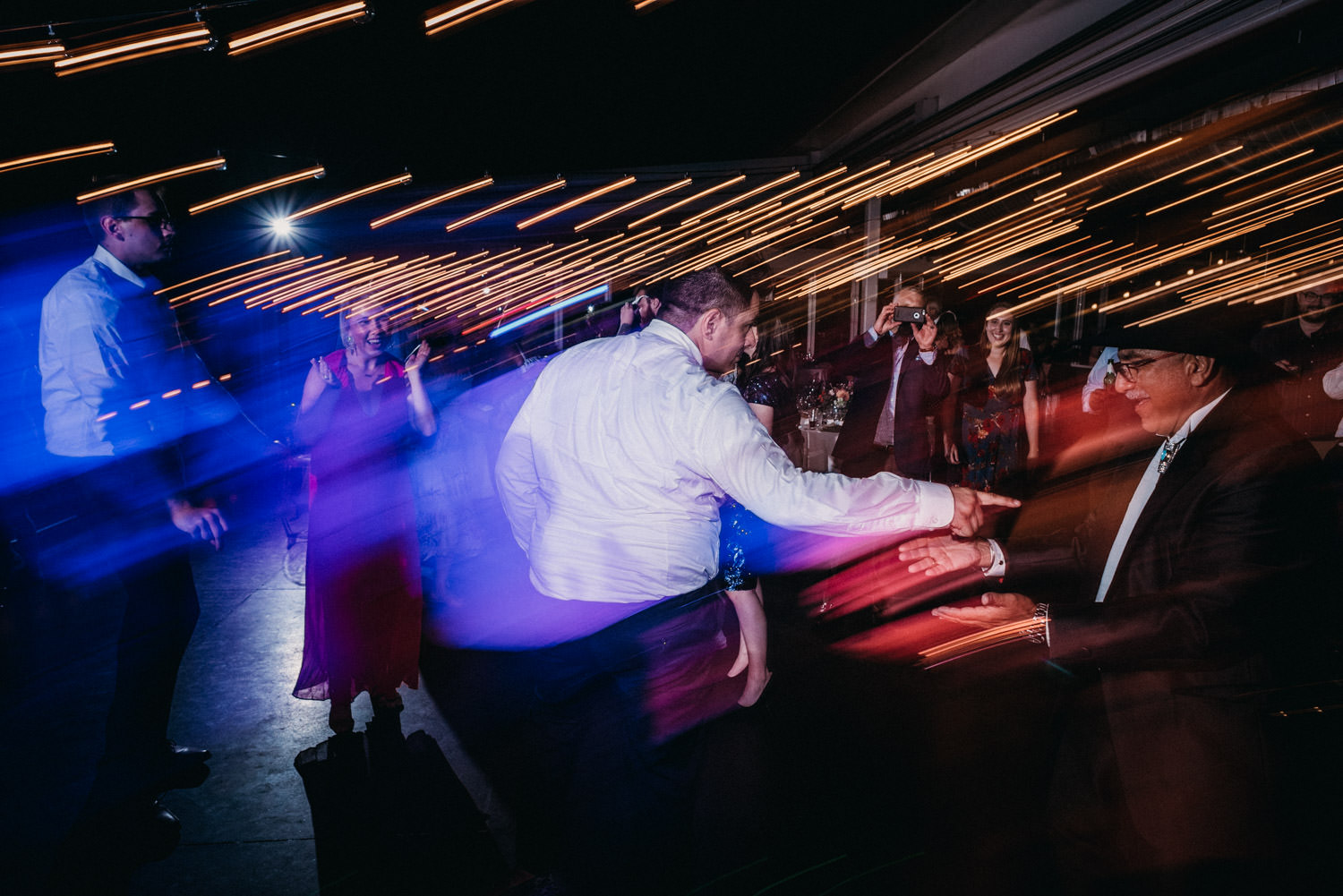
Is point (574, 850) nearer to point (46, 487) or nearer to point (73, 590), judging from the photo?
point (46, 487)

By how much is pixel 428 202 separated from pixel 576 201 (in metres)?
2.71

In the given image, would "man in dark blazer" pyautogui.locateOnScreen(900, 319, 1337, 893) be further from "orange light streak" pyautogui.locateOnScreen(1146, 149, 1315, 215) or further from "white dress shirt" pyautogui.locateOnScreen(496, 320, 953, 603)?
"orange light streak" pyautogui.locateOnScreen(1146, 149, 1315, 215)

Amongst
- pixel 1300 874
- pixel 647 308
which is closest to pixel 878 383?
pixel 647 308

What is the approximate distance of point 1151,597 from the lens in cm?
170

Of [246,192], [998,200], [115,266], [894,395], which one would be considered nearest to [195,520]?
[115,266]

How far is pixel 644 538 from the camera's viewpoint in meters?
2.09

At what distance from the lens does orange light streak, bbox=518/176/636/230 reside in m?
12.9

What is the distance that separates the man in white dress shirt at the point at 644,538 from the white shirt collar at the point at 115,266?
6.33 feet

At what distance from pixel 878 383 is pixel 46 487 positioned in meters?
5.38

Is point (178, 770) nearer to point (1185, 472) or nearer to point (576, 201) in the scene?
point (1185, 472)

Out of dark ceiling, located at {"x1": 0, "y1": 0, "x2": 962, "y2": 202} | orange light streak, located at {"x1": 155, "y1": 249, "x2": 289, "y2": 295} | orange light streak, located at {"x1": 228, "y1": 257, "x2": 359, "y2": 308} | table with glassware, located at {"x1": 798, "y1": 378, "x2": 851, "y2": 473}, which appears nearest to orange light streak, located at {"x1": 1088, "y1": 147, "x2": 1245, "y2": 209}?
dark ceiling, located at {"x1": 0, "y1": 0, "x2": 962, "y2": 202}

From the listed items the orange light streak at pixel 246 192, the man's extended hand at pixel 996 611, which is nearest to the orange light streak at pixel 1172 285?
the man's extended hand at pixel 996 611

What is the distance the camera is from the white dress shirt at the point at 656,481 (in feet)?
6.47

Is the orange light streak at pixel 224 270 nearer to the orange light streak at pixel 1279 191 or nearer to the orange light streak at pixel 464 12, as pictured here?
the orange light streak at pixel 464 12
